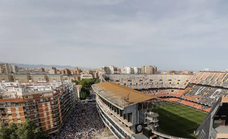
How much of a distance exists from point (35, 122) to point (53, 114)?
16.2ft

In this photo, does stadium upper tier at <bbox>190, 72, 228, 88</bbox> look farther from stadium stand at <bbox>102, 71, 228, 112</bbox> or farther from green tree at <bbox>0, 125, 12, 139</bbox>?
green tree at <bbox>0, 125, 12, 139</bbox>

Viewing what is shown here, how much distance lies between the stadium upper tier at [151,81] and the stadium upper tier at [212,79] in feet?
16.1

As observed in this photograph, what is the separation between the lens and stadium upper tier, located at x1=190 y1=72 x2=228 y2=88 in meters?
57.9

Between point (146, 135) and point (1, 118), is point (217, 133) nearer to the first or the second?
point (146, 135)

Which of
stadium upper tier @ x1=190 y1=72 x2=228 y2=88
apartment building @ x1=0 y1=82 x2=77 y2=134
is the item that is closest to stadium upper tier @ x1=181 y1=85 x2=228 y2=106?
stadium upper tier @ x1=190 y1=72 x2=228 y2=88

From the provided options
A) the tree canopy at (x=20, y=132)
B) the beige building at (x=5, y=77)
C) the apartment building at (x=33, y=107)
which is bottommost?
the tree canopy at (x=20, y=132)

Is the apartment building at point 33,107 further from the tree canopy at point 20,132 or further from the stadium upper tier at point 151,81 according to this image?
the stadium upper tier at point 151,81

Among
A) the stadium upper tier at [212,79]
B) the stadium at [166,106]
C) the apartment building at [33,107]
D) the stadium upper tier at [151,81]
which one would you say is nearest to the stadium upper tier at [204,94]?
the stadium at [166,106]

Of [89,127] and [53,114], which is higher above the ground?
[53,114]

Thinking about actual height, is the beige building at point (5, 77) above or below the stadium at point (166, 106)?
above

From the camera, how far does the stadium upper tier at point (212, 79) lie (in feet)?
190

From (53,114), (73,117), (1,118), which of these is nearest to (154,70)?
(73,117)

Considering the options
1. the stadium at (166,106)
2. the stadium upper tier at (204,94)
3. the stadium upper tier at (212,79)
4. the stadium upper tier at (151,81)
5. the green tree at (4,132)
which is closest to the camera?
the stadium at (166,106)

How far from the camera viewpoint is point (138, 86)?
76125 mm
